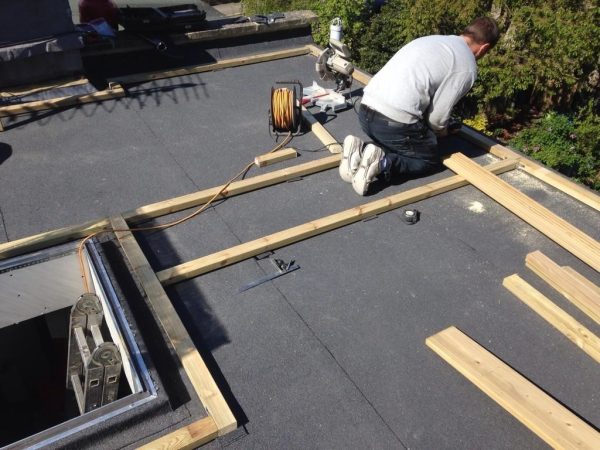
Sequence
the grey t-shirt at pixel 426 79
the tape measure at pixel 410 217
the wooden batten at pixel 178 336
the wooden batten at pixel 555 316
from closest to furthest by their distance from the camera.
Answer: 1. the wooden batten at pixel 178 336
2. the wooden batten at pixel 555 316
3. the tape measure at pixel 410 217
4. the grey t-shirt at pixel 426 79

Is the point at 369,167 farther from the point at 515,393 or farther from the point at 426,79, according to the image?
the point at 515,393

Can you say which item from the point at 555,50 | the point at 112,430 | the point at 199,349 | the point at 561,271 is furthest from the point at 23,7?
the point at 555,50

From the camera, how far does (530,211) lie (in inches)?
175

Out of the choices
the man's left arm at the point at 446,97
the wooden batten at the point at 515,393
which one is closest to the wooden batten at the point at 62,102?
the man's left arm at the point at 446,97

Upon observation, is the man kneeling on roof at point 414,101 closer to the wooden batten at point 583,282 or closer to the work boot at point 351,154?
the work boot at point 351,154

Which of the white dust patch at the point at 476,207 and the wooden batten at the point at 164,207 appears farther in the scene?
the white dust patch at the point at 476,207

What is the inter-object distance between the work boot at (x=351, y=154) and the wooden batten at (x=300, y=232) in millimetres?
408

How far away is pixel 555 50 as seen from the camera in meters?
7.72

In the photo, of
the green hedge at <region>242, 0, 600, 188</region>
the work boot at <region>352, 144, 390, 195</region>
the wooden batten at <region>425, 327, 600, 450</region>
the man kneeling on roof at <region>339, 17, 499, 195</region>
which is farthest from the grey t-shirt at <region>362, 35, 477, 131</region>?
the green hedge at <region>242, 0, 600, 188</region>

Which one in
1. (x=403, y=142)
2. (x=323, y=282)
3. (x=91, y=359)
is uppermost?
(x=403, y=142)

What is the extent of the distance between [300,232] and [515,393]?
198 centimetres

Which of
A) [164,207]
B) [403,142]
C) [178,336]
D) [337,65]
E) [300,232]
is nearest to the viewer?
[178,336]

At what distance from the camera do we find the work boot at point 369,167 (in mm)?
4645

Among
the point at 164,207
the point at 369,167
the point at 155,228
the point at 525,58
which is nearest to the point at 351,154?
the point at 369,167
